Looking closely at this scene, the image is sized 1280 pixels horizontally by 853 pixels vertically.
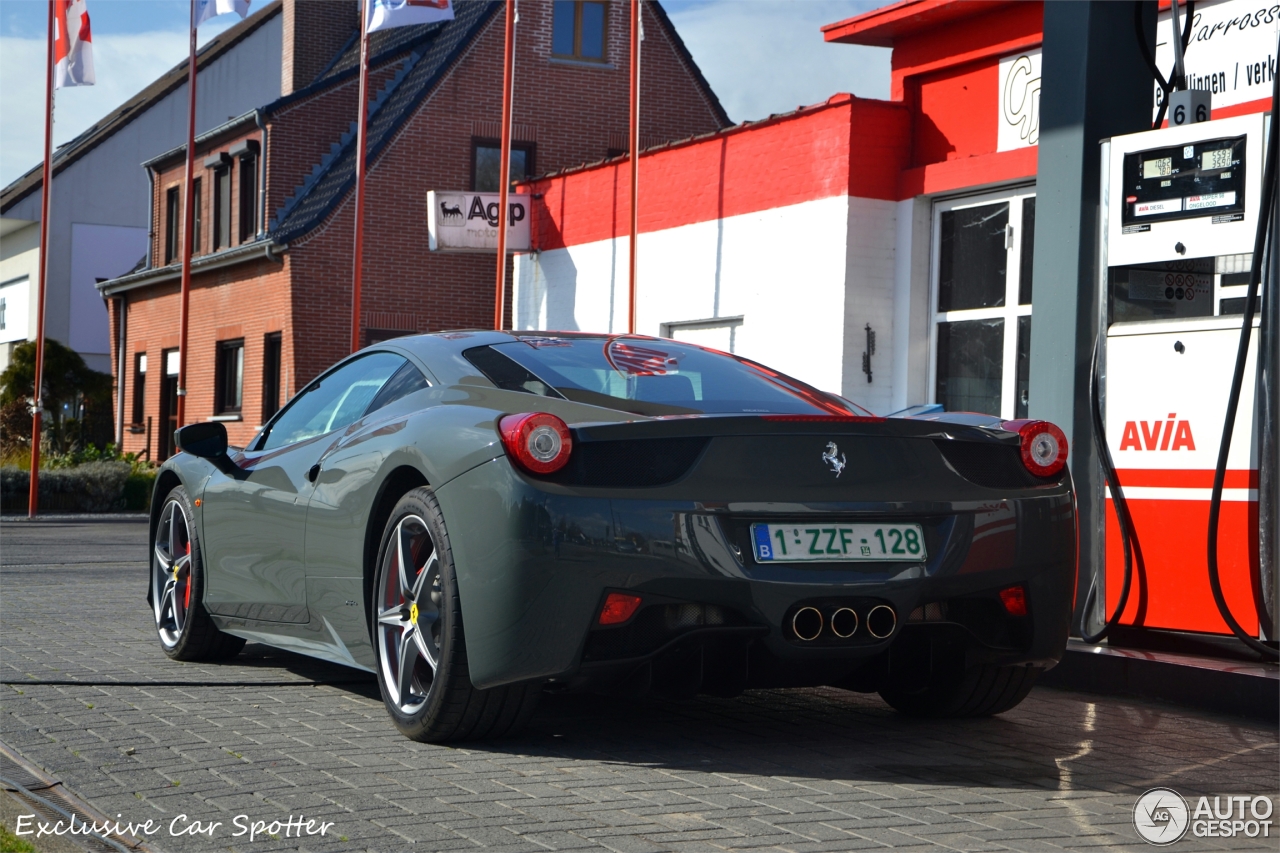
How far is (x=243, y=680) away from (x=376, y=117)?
76.2ft

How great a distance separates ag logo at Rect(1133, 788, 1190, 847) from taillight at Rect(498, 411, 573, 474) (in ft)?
5.80

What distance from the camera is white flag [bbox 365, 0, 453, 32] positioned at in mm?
21812

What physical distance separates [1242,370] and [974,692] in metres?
1.84

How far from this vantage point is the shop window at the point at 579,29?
2830 centimetres

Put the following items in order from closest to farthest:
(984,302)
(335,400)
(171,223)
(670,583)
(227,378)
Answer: (670,583), (335,400), (984,302), (227,378), (171,223)

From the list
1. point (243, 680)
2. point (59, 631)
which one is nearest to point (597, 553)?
point (243, 680)

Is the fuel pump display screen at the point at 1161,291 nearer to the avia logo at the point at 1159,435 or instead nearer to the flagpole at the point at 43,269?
the avia logo at the point at 1159,435

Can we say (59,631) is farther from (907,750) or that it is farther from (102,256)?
(102,256)

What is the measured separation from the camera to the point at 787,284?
55.8 ft

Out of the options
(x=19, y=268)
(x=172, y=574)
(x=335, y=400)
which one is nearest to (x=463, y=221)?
(x=172, y=574)

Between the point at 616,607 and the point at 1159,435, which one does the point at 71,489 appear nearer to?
the point at 1159,435

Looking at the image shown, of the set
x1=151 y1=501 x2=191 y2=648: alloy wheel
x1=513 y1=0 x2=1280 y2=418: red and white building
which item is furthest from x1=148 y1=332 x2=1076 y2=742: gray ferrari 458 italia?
x1=513 y1=0 x2=1280 y2=418: red and white building

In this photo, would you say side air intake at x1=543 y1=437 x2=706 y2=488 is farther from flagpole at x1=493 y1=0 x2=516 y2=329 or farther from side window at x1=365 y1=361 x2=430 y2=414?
flagpole at x1=493 y1=0 x2=516 y2=329

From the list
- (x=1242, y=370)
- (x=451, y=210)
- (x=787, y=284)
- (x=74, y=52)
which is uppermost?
(x=74, y=52)
